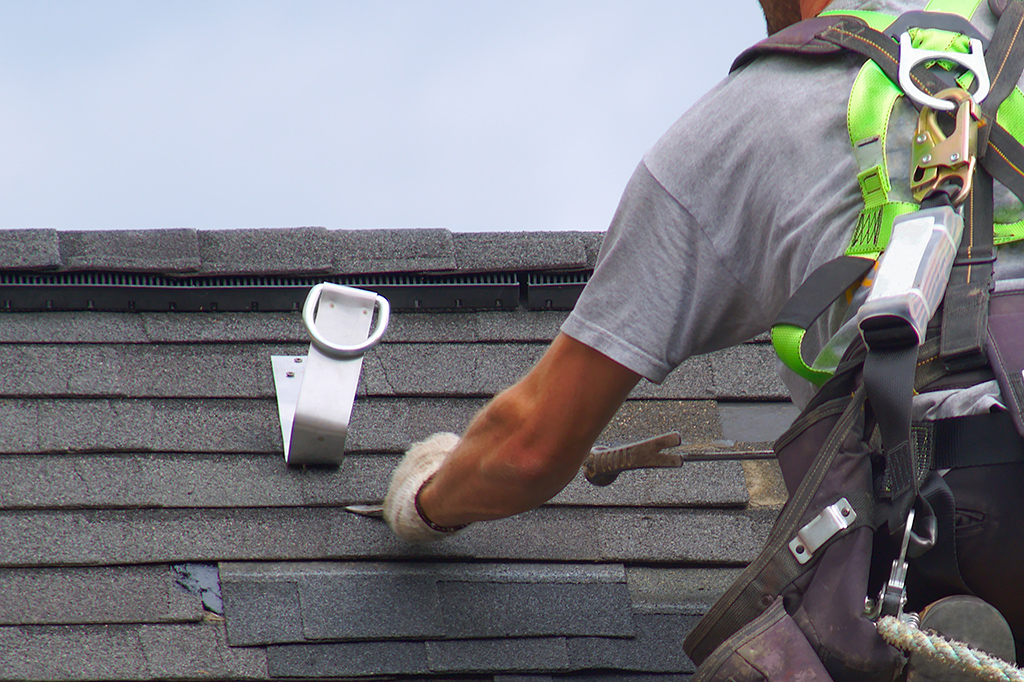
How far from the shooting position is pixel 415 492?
2062mm

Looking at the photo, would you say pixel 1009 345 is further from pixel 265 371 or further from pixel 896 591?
pixel 265 371

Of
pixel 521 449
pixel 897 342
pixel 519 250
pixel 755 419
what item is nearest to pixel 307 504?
pixel 521 449

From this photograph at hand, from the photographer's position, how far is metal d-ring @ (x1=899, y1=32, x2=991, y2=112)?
4.47 feet

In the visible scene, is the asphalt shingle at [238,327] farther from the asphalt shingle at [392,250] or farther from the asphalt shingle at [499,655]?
the asphalt shingle at [499,655]

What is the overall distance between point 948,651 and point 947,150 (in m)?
0.61

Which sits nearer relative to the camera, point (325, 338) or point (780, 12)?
point (780, 12)

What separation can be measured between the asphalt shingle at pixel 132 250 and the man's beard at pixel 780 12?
1.44m

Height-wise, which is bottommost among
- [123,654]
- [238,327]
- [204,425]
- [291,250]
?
[123,654]

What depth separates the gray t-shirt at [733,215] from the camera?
144 centimetres

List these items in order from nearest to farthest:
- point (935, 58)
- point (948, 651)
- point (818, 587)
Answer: point (948, 651) → point (818, 587) → point (935, 58)

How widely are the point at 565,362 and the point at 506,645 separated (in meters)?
0.66

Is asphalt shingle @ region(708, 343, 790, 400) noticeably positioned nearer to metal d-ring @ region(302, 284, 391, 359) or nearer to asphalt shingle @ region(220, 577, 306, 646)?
metal d-ring @ region(302, 284, 391, 359)

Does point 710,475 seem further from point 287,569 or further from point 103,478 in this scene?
point 103,478

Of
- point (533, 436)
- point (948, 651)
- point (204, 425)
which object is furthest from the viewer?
point (204, 425)
